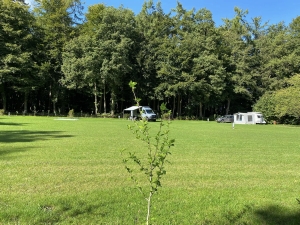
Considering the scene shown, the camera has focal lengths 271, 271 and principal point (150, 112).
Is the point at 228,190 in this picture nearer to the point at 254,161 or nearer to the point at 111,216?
the point at 111,216

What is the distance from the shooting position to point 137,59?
4591cm

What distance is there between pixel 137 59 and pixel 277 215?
142 ft

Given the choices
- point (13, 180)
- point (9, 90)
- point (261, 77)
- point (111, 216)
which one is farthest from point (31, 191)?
point (261, 77)

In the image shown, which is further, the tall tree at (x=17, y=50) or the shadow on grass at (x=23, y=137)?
the tall tree at (x=17, y=50)

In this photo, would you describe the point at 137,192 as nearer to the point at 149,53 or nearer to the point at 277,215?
the point at 277,215

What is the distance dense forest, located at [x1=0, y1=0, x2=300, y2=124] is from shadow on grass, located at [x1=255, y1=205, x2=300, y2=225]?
3561 cm

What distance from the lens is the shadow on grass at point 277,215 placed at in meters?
4.05

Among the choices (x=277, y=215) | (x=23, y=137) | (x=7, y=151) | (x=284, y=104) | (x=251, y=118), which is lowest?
(x=277, y=215)

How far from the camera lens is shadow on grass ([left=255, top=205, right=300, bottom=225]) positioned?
4.05 metres

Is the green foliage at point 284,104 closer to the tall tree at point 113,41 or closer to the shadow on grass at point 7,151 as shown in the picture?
the tall tree at point 113,41

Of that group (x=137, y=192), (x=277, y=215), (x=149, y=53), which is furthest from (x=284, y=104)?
(x=137, y=192)

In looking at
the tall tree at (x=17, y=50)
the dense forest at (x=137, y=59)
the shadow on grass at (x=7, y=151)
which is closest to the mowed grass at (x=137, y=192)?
the shadow on grass at (x=7, y=151)

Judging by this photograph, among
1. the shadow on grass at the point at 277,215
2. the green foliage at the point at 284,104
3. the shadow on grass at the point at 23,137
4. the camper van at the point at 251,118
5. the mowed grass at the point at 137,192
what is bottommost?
the shadow on grass at the point at 277,215

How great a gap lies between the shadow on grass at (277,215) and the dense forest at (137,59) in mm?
35611
